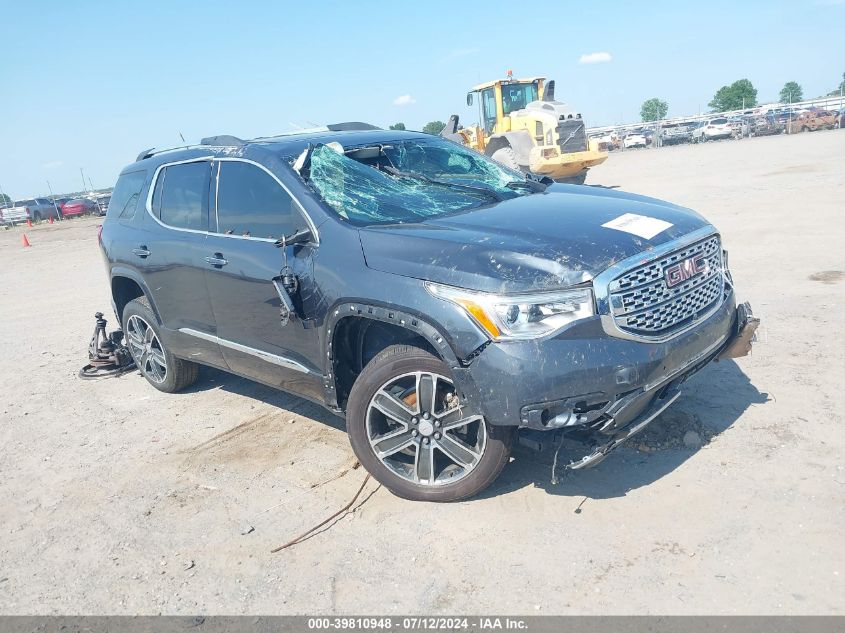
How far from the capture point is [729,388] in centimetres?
472

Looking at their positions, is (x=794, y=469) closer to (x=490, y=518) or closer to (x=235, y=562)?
(x=490, y=518)

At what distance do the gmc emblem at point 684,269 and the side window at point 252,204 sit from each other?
211 cm

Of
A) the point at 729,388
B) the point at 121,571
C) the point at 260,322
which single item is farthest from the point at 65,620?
the point at 729,388

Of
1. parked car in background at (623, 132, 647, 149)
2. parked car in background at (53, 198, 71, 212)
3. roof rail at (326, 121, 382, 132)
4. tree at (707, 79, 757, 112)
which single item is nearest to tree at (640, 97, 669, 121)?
tree at (707, 79, 757, 112)

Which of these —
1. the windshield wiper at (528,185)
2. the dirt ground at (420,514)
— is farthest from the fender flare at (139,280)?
the windshield wiper at (528,185)

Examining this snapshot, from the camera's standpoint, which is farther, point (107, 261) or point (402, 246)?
point (107, 261)

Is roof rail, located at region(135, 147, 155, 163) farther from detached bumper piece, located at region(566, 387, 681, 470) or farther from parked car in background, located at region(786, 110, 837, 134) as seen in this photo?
parked car in background, located at region(786, 110, 837, 134)

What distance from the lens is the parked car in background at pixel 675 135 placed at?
46.4m

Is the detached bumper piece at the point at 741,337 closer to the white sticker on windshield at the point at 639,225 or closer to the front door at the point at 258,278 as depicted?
the white sticker on windshield at the point at 639,225

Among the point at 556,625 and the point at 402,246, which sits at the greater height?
the point at 402,246

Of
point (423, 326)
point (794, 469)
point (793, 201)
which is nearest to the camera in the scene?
point (423, 326)

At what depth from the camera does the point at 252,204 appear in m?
4.48

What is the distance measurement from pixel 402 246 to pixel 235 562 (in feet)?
6.02

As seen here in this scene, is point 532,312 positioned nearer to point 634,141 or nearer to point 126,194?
point 126,194
